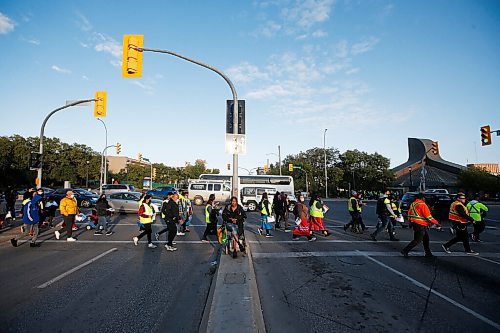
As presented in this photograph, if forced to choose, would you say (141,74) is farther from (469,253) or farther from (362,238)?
(469,253)

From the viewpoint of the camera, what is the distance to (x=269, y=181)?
29547mm

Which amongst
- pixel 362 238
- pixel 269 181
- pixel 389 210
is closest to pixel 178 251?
pixel 362 238

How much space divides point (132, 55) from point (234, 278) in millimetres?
6826

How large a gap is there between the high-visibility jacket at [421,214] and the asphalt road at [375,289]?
0.98m

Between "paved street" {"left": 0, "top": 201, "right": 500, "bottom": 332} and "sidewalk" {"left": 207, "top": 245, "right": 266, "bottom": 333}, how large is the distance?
0.75 ft

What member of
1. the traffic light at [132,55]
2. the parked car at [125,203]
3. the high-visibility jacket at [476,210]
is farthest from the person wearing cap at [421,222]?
the parked car at [125,203]

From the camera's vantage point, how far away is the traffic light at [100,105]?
12961 mm

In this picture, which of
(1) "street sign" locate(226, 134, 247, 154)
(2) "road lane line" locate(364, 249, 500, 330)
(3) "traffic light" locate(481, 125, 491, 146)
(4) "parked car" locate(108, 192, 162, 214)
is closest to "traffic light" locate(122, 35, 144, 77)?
(1) "street sign" locate(226, 134, 247, 154)

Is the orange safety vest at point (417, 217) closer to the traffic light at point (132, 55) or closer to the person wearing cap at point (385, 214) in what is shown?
the person wearing cap at point (385, 214)

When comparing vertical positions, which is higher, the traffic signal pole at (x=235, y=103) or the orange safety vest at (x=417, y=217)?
the traffic signal pole at (x=235, y=103)

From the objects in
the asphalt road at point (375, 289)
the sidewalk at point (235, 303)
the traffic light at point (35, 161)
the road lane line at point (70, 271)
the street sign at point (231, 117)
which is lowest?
the road lane line at point (70, 271)

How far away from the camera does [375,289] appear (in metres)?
5.23

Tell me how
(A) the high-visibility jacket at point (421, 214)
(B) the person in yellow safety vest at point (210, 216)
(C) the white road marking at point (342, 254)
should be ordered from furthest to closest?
(B) the person in yellow safety vest at point (210, 216), (C) the white road marking at point (342, 254), (A) the high-visibility jacket at point (421, 214)

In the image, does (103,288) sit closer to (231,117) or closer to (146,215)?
(146,215)
